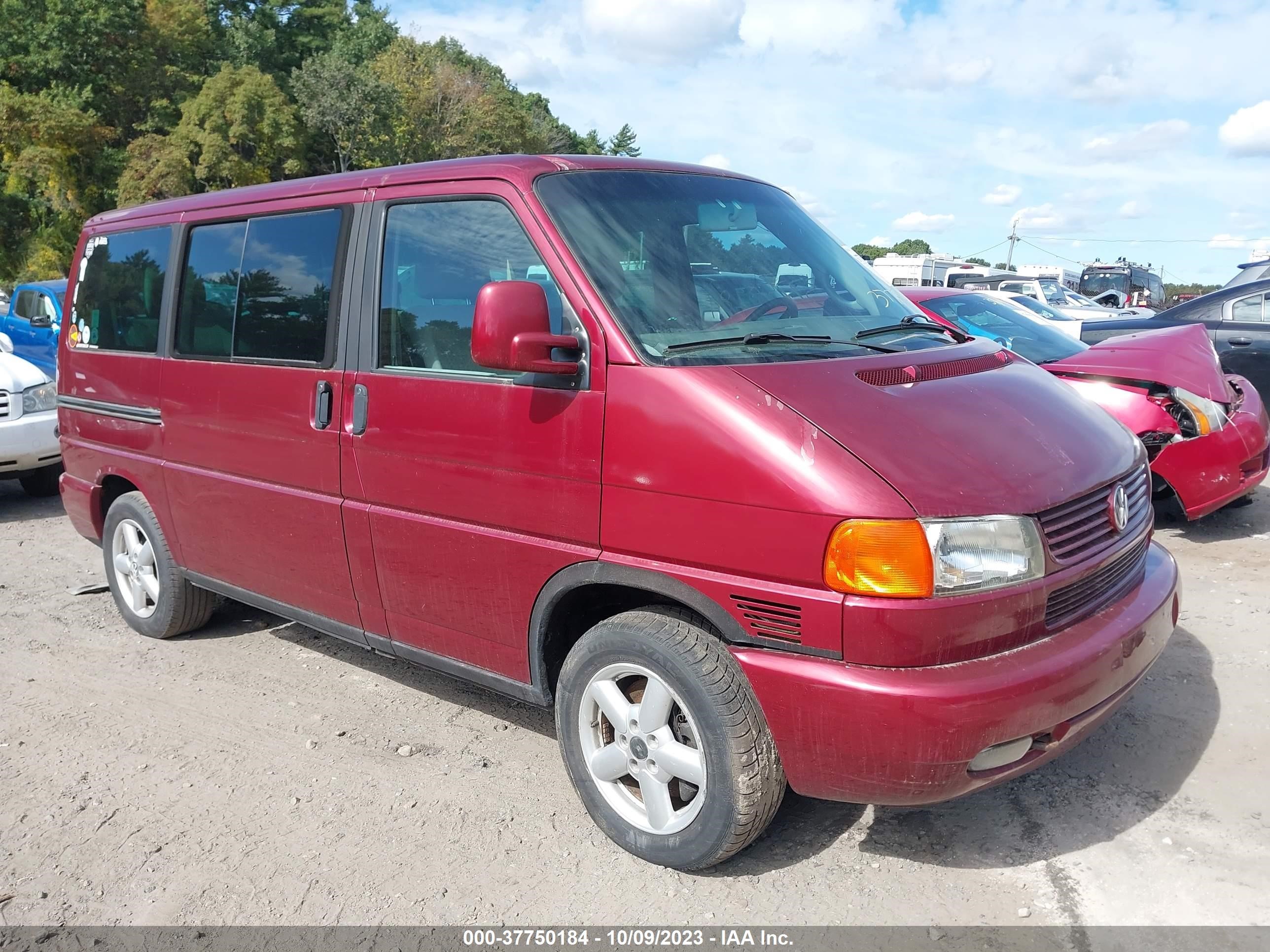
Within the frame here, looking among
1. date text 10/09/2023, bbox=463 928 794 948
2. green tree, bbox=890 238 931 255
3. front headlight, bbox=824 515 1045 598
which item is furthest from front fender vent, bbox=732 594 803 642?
green tree, bbox=890 238 931 255

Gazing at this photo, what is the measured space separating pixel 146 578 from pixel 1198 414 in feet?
19.2

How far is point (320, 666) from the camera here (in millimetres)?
4770

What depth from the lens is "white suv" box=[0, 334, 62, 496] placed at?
7.86m

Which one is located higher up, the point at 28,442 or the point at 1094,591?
the point at 1094,591

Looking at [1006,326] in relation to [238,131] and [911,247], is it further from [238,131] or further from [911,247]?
[911,247]

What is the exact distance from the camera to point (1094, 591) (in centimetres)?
288

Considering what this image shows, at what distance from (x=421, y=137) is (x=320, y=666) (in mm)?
44784

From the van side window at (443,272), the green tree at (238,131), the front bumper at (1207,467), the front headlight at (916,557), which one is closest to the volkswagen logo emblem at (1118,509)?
the front headlight at (916,557)

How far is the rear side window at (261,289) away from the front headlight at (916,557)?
7.12ft

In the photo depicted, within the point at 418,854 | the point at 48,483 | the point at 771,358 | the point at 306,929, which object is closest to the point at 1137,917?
the point at 771,358

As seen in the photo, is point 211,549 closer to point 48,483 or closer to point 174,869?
point 174,869

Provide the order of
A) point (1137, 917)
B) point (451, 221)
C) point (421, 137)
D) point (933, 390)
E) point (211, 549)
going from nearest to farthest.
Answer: point (1137, 917), point (933, 390), point (451, 221), point (211, 549), point (421, 137)

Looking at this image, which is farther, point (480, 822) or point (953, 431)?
point (480, 822)

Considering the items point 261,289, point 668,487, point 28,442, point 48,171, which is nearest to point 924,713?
point 668,487
